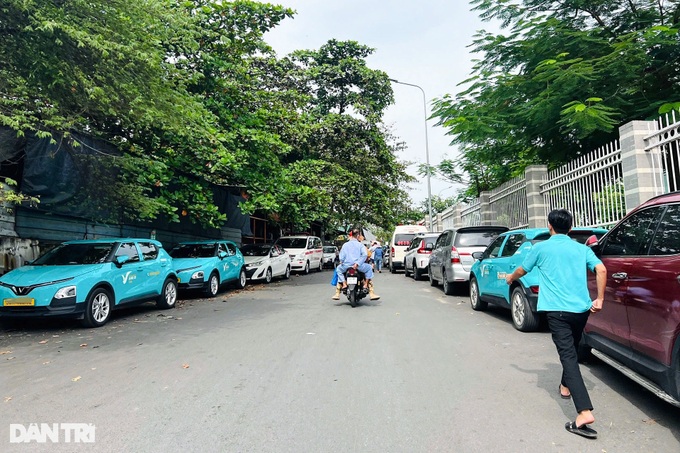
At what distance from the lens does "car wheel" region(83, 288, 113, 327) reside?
27.3 feet

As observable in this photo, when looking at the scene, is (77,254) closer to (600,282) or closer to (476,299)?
(476,299)

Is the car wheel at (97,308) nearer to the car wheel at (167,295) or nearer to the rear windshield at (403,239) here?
the car wheel at (167,295)

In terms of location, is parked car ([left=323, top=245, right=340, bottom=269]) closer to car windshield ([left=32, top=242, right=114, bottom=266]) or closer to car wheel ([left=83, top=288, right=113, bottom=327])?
car windshield ([left=32, top=242, right=114, bottom=266])

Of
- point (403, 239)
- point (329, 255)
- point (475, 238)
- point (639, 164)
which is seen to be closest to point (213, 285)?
point (475, 238)

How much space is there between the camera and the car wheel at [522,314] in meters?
7.39

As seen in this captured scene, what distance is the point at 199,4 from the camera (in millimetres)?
13227

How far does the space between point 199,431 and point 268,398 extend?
2.84 ft

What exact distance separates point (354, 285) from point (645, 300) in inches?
278

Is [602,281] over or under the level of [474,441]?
over

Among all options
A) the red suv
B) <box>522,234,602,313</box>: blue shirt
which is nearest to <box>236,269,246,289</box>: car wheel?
the red suv

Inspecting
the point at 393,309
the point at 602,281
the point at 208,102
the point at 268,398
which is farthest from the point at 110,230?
the point at 602,281

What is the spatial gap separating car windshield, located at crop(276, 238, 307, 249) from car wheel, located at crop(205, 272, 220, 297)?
10756 millimetres

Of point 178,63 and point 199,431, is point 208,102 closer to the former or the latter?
point 178,63

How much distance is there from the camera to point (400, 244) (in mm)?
24812
